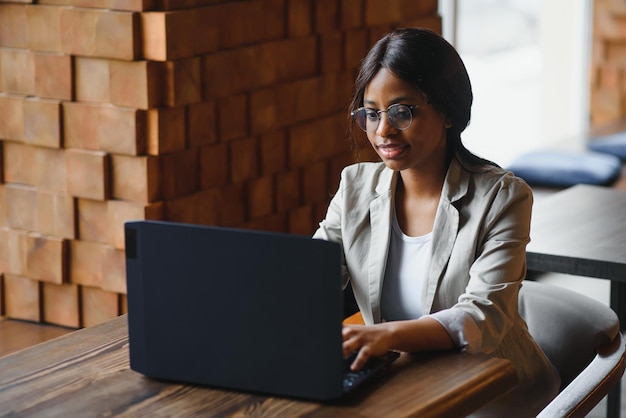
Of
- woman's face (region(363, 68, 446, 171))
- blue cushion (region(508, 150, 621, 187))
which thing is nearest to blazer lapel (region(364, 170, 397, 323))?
woman's face (region(363, 68, 446, 171))

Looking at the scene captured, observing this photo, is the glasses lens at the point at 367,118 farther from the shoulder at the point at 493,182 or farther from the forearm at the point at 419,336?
the forearm at the point at 419,336

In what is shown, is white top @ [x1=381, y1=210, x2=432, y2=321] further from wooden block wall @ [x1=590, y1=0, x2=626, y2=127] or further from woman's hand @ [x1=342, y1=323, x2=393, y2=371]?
wooden block wall @ [x1=590, y1=0, x2=626, y2=127]

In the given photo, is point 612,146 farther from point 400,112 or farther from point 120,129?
point 400,112

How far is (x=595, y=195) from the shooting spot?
3.26 m

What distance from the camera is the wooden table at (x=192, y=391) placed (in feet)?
4.62

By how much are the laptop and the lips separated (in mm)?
495

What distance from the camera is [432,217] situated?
6.48 ft

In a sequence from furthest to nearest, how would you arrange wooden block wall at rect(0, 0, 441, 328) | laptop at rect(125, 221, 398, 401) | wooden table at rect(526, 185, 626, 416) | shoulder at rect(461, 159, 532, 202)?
1. wooden block wall at rect(0, 0, 441, 328)
2. wooden table at rect(526, 185, 626, 416)
3. shoulder at rect(461, 159, 532, 202)
4. laptop at rect(125, 221, 398, 401)

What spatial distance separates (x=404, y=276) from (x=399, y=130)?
290mm

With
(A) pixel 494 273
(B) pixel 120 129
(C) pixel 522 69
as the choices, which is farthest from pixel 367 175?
(C) pixel 522 69

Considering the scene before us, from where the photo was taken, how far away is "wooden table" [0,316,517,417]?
4.62 ft

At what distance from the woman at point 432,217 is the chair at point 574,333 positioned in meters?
0.09

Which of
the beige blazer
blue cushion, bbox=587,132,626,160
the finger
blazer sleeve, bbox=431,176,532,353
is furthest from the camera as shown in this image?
blue cushion, bbox=587,132,626,160

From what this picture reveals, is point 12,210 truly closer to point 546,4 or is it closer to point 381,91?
point 381,91
